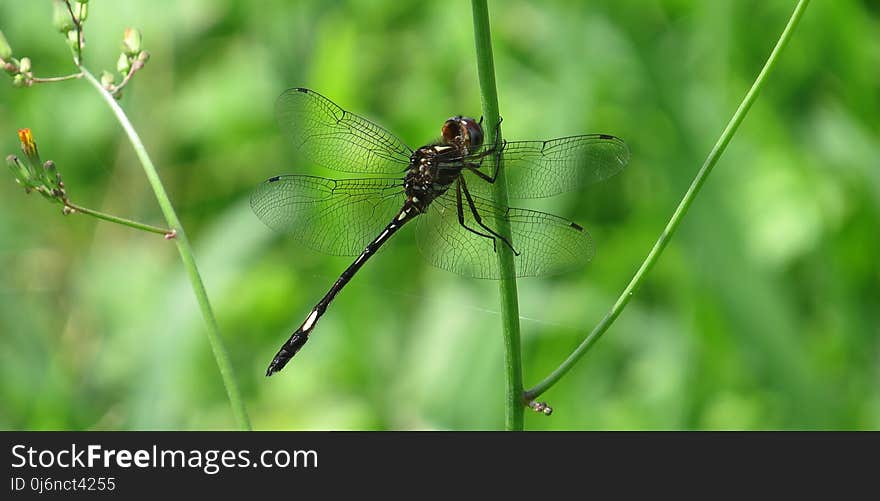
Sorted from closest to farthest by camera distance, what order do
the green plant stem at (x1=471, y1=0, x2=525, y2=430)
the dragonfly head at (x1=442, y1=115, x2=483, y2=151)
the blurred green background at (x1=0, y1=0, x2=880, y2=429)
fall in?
1. the green plant stem at (x1=471, y1=0, x2=525, y2=430)
2. the dragonfly head at (x1=442, y1=115, x2=483, y2=151)
3. the blurred green background at (x1=0, y1=0, x2=880, y2=429)

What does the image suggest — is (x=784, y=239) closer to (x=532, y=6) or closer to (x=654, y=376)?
(x=654, y=376)

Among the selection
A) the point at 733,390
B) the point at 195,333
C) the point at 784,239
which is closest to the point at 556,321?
the point at 733,390

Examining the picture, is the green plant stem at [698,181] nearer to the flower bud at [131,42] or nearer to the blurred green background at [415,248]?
the flower bud at [131,42]

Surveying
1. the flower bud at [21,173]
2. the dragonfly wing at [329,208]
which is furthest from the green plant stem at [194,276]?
the dragonfly wing at [329,208]

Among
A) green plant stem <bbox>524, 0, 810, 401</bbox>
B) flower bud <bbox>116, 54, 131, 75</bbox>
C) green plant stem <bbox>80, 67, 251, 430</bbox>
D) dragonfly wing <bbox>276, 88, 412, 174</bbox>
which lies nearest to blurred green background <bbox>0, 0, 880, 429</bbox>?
dragonfly wing <bbox>276, 88, 412, 174</bbox>

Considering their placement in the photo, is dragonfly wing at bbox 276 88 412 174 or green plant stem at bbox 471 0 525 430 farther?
dragonfly wing at bbox 276 88 412 174

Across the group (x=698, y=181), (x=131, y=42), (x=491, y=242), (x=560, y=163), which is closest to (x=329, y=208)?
(x=491, y=242)

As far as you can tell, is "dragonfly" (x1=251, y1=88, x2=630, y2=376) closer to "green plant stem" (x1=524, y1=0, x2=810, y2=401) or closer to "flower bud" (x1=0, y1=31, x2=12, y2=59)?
"green plant stem" (x1=524, y1=0, x2=810, y2=401)
